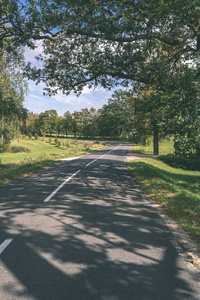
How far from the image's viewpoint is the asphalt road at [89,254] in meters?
2.97

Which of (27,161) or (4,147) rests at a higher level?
(4,147)

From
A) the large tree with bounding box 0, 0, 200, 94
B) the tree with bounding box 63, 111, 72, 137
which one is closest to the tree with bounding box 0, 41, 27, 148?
the large tree with bounding box 0, 0, 200, 94

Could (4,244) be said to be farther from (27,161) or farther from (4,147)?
(4,147)

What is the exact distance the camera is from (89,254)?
389 cm

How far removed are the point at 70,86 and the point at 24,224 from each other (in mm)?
9561

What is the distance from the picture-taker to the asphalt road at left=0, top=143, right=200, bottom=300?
9.76ft

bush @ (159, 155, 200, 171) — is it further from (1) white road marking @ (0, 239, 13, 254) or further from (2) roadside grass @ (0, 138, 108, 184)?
(1) white road marking @ (0, 239, 13, 254)

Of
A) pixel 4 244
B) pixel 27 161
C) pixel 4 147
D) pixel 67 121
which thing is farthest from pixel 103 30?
pixel 67 121

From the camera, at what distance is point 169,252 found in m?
4.05

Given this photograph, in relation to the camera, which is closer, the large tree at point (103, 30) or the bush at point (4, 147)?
the large tree at point (103, 30)

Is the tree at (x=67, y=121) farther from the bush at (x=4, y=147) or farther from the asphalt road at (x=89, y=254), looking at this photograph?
the asphalt road at (x=89, y=254)

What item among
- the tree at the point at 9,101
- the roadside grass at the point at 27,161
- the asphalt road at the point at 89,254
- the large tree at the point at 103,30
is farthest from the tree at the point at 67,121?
the asphalt road at the point at 89,254

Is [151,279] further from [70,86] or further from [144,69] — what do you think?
[70,86]

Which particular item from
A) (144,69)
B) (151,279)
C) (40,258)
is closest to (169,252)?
(151,279)
